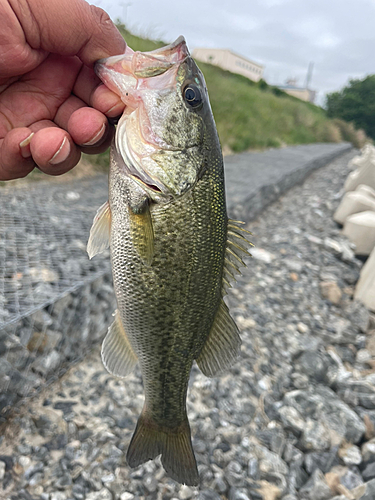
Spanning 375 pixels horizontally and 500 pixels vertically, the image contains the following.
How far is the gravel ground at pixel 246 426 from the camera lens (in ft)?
7.63

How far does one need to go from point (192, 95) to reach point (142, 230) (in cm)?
63

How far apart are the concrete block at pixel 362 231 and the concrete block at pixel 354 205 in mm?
315

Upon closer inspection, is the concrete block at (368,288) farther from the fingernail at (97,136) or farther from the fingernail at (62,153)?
the fingernail at (62,153)

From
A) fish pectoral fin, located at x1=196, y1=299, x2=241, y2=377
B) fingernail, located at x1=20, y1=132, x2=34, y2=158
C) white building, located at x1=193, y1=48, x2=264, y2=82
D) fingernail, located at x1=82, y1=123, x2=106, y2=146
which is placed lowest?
fish pectoral fin, located at x1=196, y1=299, x2=241, y2=377

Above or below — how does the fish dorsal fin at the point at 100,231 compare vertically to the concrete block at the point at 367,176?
above

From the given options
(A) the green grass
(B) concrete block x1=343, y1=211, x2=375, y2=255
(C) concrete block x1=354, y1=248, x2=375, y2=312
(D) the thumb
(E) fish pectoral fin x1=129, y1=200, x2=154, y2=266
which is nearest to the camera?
(E) fish pectoral fin x1=129, y1=200, x2=154, y2=266

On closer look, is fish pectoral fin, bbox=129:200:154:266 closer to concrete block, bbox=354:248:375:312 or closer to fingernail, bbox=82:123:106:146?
fingernail, bbox=82:123:106:146

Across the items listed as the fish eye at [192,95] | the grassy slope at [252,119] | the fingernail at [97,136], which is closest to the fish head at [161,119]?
the fish eye at [192,95]

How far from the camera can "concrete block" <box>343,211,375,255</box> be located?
20.5 ft

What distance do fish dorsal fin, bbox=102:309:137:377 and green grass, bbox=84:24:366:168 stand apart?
5077 mm

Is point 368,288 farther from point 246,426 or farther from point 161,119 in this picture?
point 161,119

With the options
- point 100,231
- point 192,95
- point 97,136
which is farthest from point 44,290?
point 192,95

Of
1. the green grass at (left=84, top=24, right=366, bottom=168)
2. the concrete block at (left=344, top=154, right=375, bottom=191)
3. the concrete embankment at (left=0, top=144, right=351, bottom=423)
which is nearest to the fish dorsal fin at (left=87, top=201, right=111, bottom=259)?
the concrete embankment at (left=0, top=144, right=351, bottom=423)

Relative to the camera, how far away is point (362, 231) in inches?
252
